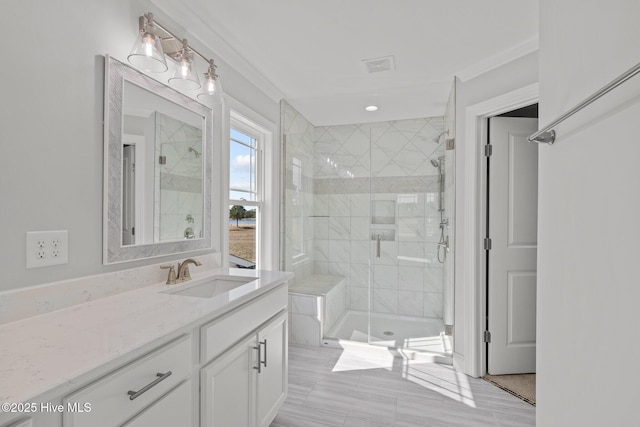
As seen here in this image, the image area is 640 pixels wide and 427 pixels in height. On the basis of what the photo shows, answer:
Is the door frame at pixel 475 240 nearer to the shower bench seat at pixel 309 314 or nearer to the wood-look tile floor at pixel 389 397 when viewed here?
the wood-look tile floor at pixel 389 397

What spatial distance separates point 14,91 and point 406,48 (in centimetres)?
215

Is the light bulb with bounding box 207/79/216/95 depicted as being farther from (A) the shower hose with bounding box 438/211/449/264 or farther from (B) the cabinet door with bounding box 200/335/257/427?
(A) the shower hose with bounding box 438/211/449/264

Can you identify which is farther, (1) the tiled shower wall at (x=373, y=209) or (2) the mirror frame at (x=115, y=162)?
(1) the tiled shower wall at (x=373, y=209)

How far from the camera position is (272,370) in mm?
1745

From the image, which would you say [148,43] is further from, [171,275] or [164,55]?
[171,275]

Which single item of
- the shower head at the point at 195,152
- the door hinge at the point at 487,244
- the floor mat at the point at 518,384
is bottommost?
the floor mat at the point at 518,384

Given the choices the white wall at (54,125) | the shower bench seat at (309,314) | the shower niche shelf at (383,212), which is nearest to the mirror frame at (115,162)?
the white wall at (54,125)

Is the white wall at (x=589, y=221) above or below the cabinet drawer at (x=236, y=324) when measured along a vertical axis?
above

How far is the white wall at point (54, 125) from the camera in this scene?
1.07 m

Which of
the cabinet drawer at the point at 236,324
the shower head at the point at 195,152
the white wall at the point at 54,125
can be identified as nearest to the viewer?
the white wall at the point at 54,125

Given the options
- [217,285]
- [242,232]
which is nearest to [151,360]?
[217,285]

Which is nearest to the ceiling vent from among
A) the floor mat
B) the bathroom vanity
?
the bathroom vanity

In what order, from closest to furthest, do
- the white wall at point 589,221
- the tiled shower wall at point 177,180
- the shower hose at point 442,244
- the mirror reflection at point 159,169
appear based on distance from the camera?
the white wall at point 589,221
the mirror reflection at point 159,169
the tiled shower wall at point 177,180
the shower hose at point 442,244

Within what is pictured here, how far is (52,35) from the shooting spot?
46.9 inches
